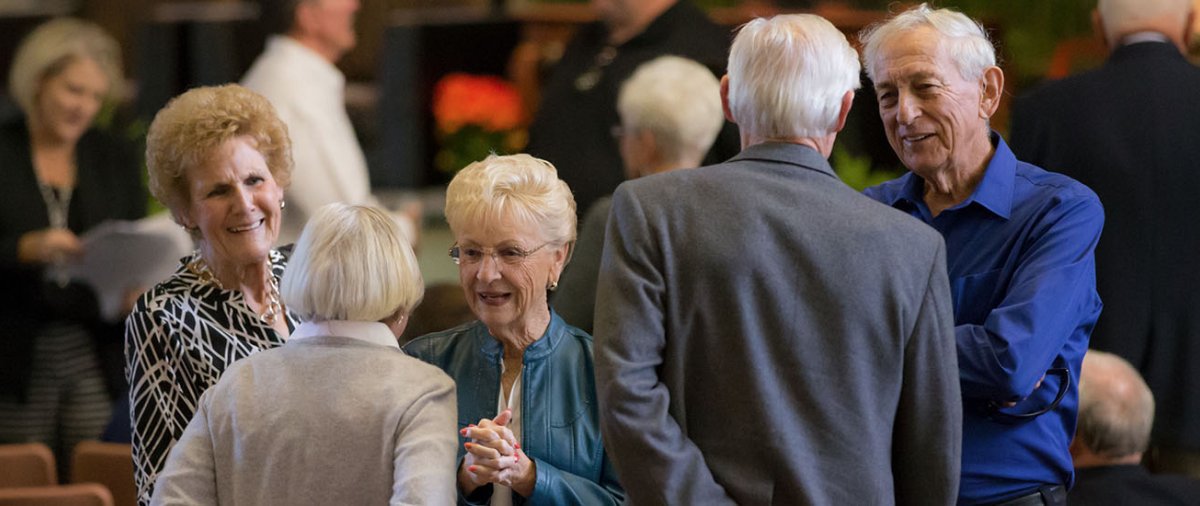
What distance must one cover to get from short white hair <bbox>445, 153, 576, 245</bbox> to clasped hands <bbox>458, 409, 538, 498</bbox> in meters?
0.32

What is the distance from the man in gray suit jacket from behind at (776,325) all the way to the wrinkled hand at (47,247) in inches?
133

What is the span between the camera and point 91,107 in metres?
5.66

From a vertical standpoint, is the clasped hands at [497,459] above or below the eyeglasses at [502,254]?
below

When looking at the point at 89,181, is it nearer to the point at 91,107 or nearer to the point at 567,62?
the point at 91,107

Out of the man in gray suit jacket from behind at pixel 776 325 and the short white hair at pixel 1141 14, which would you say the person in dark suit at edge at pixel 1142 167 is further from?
the man in gray suit jacket from behind at pixel 776 325

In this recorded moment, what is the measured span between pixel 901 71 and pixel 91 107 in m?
3.75

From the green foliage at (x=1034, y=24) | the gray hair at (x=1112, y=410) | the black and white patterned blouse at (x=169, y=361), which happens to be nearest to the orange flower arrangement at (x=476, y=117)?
the green foliage at (x=1034, y=24)

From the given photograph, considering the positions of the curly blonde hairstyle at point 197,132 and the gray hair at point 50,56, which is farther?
the gray hair at point 50,56

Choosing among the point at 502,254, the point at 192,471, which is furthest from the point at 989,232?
the point at 192,471

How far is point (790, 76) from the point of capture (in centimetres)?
243

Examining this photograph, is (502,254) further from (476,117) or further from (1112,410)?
(476,117)

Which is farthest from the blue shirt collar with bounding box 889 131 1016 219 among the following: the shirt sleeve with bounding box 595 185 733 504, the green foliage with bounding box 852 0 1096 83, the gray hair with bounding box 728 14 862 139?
the green foliage with bounding box 852 0 1096 83

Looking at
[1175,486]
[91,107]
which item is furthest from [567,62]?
[1175,486]

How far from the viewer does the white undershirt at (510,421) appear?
8.66 ft
